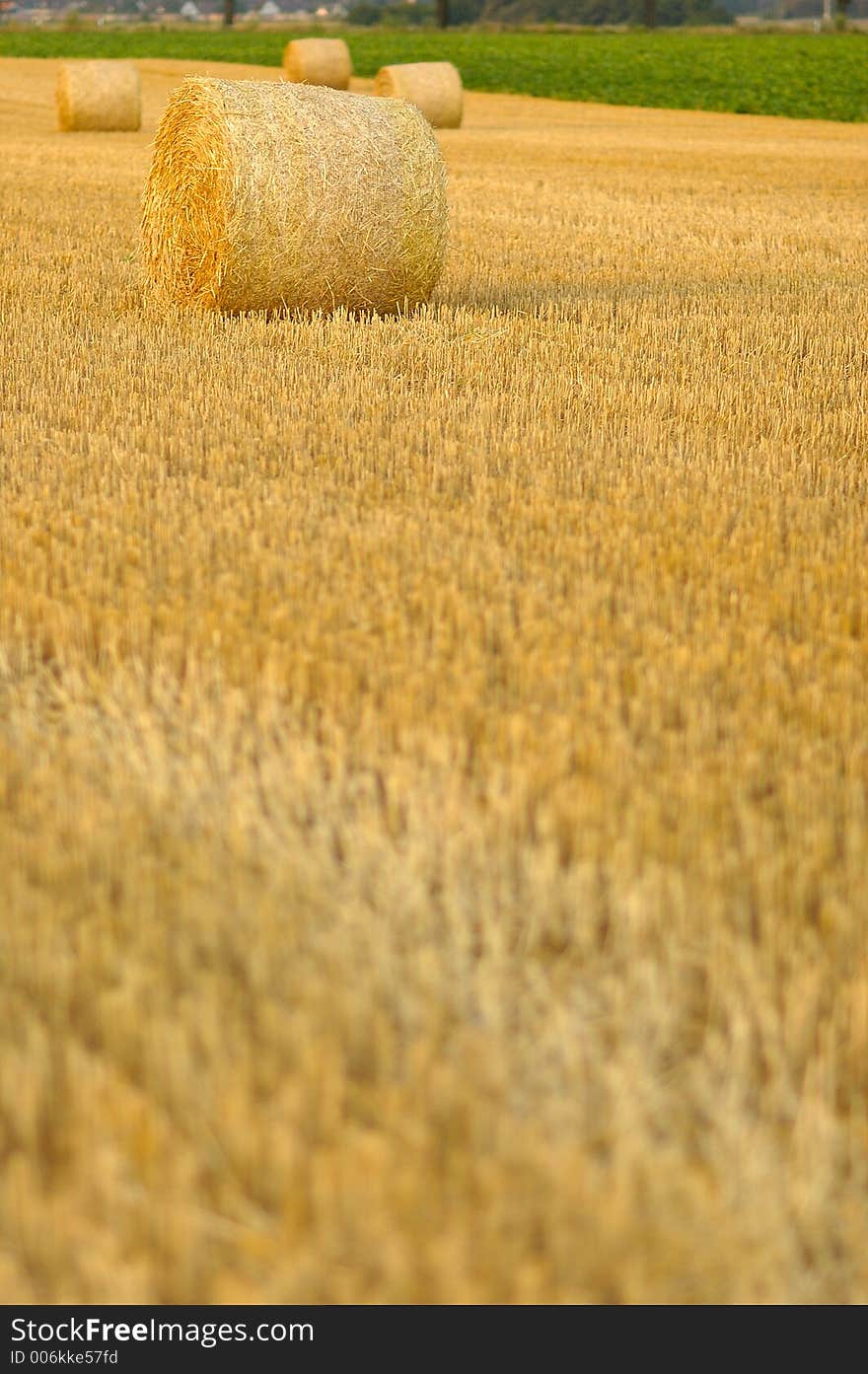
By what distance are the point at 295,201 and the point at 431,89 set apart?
62.6ft

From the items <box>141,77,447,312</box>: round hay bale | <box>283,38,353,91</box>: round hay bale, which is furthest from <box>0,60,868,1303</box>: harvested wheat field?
<box>283,38,353,91</box>: round hay bale

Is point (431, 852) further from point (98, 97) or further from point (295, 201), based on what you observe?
point (98, 97)

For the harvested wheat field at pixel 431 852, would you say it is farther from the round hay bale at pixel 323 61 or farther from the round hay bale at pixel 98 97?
the round hay bale at pixel 323 61

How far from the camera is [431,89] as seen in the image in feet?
81.6

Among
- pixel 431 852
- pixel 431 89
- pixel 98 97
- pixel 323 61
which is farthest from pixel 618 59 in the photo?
pixel 431 852

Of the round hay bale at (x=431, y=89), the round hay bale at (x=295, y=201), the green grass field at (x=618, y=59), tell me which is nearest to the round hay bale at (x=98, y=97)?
the round hay bale at (x=431, y=89)

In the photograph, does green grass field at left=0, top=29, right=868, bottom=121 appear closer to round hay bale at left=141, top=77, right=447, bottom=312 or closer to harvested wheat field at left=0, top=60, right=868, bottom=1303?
round hay bale at left=141, top=77, right=447, bottom=312

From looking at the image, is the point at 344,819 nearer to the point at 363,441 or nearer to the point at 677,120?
the point at 363,441

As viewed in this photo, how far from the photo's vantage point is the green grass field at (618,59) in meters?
34.7

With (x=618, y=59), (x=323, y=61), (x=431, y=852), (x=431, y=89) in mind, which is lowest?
(x=618, y=59)

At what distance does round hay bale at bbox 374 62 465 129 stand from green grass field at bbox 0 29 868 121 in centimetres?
1121

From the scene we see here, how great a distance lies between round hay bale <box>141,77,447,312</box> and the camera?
7176 mm

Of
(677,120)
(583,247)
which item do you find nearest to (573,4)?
(677,120)

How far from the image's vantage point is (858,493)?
4492mm
